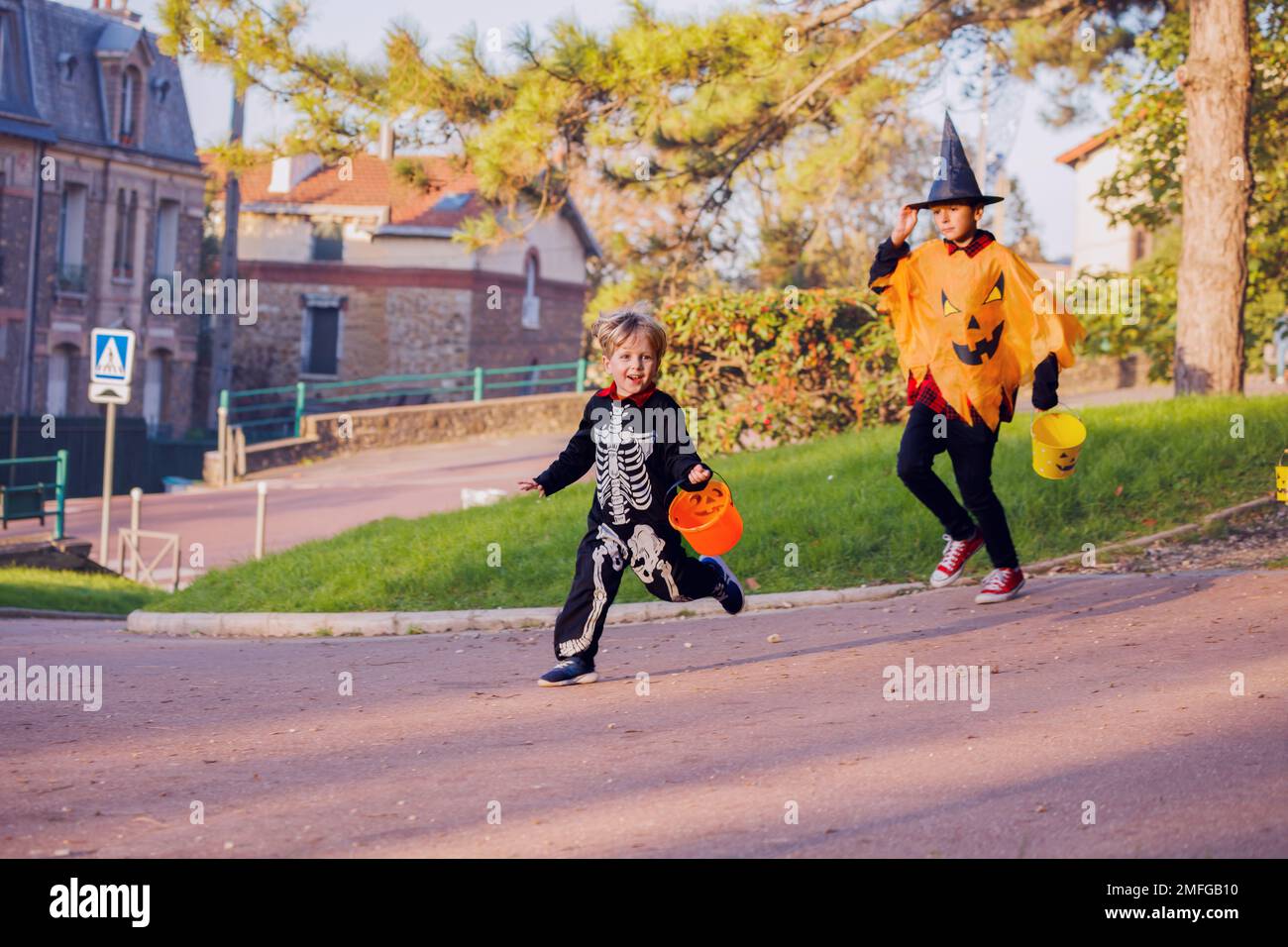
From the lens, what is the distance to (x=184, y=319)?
3891cm

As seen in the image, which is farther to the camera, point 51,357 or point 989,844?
point 51,357

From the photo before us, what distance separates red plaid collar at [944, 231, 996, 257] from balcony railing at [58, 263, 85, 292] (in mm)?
30426

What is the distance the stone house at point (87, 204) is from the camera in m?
32.9

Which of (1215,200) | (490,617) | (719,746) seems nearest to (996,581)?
(490,617)

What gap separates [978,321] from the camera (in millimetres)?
7785

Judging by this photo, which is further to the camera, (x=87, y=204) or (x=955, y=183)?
(x=87, y=204)

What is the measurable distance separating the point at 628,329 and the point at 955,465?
89.3 inches

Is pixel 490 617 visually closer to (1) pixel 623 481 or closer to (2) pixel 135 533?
(1) pixel 623 481

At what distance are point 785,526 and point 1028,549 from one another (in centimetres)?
154

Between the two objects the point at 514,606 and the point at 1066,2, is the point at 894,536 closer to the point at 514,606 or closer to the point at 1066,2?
the point at 514,606

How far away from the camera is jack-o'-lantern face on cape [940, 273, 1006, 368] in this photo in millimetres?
7781

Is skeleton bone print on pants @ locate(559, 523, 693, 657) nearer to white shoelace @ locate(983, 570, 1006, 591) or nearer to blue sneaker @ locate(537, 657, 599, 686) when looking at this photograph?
blue sneaker @ locate(537, 657, 599, 686)
